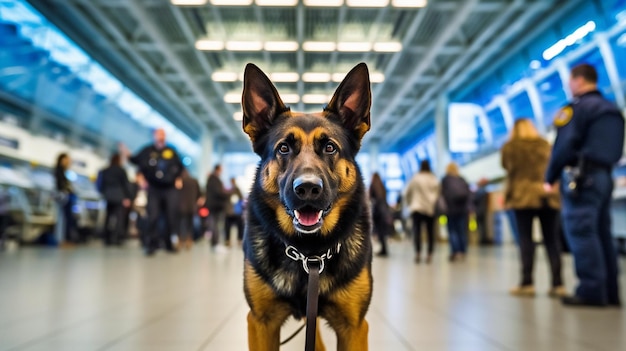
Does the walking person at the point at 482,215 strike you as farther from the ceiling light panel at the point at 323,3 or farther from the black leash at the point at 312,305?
the black leash at the point at 312,305

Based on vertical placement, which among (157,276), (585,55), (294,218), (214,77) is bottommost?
(157,276)

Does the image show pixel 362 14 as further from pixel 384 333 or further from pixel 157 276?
pixel 384 333

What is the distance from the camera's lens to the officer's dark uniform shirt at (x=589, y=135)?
13.4ft

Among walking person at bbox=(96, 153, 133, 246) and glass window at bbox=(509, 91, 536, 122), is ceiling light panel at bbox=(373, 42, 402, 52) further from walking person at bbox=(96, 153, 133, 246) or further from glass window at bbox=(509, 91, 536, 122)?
walking person at bbox=(96, 153, 133, 246)

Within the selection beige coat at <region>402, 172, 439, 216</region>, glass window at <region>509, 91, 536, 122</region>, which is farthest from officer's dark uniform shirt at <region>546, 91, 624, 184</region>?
glass window at <region>509, 91, 536, 122</region>

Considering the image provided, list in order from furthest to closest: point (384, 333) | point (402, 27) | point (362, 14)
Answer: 1. point (402, 27)
2. point (362, 14)
3. point (384, 333)

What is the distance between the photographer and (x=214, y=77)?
20.2 m

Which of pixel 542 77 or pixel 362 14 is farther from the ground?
pixel 362 14

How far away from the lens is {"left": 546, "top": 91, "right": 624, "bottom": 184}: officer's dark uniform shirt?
13.4ft

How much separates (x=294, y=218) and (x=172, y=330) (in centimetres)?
191

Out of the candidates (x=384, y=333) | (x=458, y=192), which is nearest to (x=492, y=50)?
(x=458, y=192)

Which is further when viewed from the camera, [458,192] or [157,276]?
[458,192]

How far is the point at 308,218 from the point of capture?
1490 mm

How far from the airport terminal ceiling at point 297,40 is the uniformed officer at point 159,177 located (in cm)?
645
